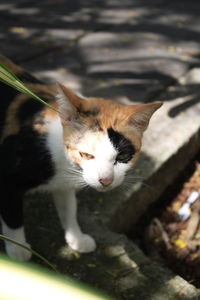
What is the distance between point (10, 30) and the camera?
5094 mm

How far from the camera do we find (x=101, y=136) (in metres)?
1.93

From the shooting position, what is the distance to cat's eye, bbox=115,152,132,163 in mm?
1967

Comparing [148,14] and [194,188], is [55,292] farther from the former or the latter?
[148,14]

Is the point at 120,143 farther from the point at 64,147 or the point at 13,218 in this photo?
the point at 13,218

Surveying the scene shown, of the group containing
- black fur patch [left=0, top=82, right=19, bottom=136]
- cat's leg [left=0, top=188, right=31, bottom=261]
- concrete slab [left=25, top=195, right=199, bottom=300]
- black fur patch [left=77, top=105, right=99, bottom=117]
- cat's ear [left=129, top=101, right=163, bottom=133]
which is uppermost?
black fur patch [left=0, top=82, right=19, bottom=136]

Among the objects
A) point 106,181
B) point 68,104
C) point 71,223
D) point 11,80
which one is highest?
point 68,104

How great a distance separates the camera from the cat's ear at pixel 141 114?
197 centimetres

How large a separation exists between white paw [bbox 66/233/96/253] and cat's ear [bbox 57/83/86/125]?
718 millimetres

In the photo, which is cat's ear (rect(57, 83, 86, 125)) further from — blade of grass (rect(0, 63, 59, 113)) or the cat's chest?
blade of grass (rect(0, 63, 59, 113))

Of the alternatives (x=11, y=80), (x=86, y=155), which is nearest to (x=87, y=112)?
(x=86, y=155)

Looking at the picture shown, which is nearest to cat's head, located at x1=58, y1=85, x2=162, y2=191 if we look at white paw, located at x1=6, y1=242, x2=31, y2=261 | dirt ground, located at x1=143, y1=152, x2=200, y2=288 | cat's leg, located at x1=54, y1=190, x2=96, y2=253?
cat's leg, located at x1=54, y1=190, x2=96, y2=253

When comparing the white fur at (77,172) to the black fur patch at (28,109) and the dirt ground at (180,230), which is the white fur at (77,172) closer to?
the black fur patch at (28,109)

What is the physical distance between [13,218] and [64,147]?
486 millimetres

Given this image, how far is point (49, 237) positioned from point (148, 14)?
4267 mm
